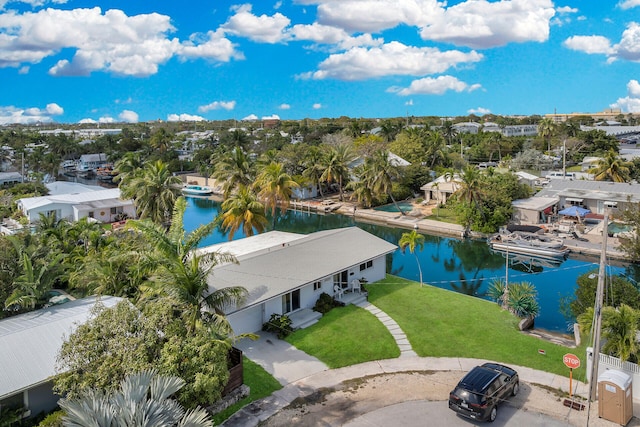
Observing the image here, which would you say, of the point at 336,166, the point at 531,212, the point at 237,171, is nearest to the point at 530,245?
the point at 531,212

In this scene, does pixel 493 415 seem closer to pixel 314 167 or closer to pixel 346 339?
pixel 346 339

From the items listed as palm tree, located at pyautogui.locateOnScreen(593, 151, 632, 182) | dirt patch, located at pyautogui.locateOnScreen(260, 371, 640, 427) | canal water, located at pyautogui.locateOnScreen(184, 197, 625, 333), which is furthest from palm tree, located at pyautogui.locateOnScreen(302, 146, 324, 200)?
dirt patch, located at pyautogui.locateOnScreen(260, 371, 640, 427)

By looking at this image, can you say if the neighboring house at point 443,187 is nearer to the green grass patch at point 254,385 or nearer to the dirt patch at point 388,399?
the dirt patch at point 388,399

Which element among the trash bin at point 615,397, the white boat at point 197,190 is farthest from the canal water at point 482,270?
the white boat at point 197,190

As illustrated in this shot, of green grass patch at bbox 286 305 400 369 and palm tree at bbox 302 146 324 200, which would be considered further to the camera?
palm tree at bbox 302 146 324 200

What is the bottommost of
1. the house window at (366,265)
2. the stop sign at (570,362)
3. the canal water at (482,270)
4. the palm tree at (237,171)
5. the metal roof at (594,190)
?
the canal water at (482,270)

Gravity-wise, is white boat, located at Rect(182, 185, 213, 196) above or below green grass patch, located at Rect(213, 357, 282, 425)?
above

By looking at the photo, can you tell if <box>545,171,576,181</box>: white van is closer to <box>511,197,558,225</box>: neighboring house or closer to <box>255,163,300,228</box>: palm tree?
<box>511,197,558,225</box>: neighboring house
